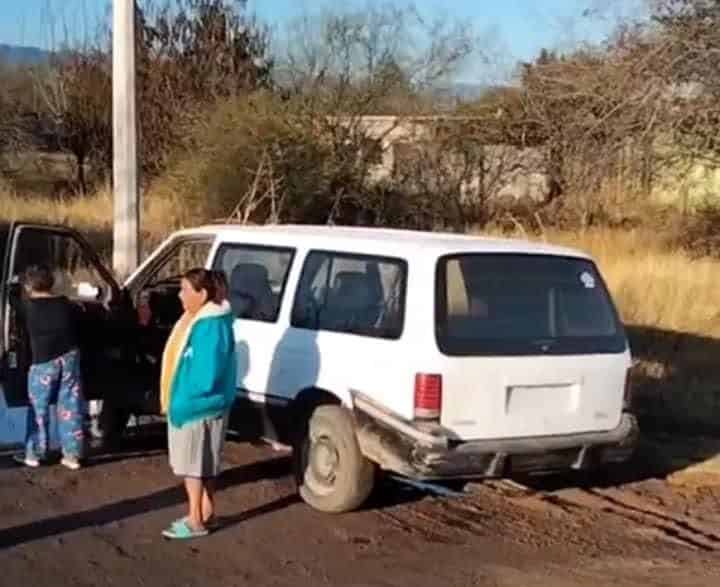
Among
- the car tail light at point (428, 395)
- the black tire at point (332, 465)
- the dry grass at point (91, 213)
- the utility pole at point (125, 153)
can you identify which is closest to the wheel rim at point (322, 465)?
the black tire at point (332, 465)

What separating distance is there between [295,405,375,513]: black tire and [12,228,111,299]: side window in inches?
87.2

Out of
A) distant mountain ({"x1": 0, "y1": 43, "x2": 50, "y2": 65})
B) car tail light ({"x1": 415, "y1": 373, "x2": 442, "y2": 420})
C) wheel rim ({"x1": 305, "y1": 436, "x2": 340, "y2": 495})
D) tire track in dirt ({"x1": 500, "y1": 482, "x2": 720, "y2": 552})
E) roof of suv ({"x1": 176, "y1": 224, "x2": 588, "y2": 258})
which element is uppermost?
distant mountain ({"x1": 0, "y1": 43, "x2": 50, "y2": 65})

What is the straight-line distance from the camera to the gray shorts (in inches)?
339

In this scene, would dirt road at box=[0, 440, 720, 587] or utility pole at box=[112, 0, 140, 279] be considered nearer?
dirt road at box=[0, 440, 720, 587]

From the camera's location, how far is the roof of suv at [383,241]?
365 inches

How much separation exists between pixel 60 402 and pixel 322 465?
2089 mm

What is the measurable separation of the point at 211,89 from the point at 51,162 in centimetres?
621

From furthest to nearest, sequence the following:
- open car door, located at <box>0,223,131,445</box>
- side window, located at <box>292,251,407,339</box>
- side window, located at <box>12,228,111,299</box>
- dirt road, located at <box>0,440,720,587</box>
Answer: side window, located at <box>12,228,111,299</box> < open car door, located at <box>0,223,131,445</box> < side window, located at <box>292,251,407,339</box> < dirt road, located at <box>0,440,720,587</box>

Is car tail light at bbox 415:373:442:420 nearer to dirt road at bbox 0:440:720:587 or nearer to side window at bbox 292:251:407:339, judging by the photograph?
side window at bbox 292:251:407:339

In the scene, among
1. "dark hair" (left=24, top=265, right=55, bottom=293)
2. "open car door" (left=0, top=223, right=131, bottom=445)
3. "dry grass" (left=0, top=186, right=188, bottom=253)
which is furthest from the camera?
"dry grass" (left=0, top=186, right=188, bottom=253)

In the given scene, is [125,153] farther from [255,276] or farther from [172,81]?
[172,81]

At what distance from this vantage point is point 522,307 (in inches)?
361

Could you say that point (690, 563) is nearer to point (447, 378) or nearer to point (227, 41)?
point (447, 378)

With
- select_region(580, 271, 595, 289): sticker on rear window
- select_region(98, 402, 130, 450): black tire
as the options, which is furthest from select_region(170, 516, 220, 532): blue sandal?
select_region(580, 271, 595, 289): sticker on rear window
